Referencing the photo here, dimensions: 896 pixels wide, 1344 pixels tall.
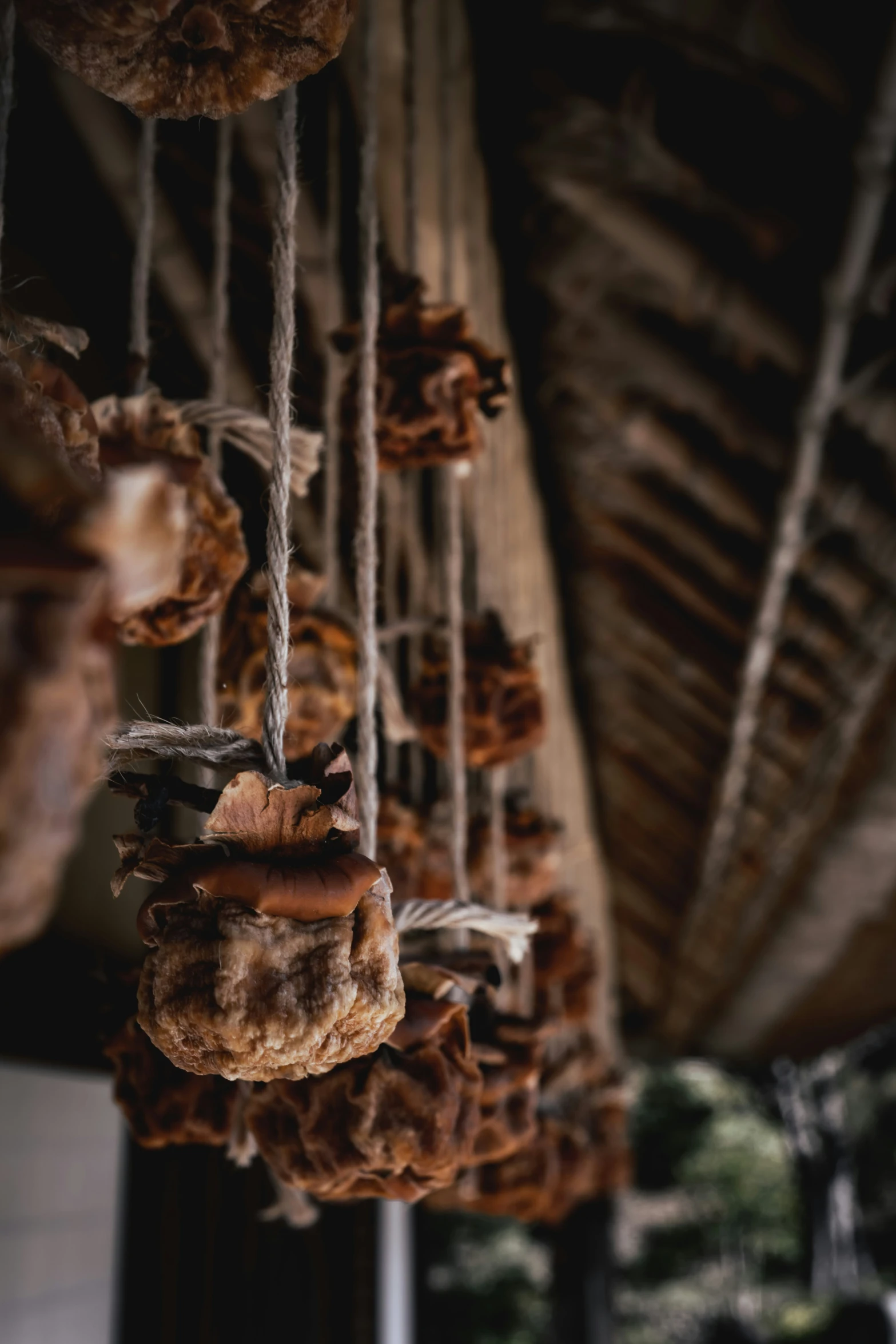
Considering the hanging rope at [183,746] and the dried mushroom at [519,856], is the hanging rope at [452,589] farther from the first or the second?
the hanging rope at [183,746]

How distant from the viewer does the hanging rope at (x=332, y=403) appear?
2.38 ft

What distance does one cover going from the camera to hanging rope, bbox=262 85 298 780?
0.32 metres

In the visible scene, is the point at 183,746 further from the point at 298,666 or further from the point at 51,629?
the point at 298,666

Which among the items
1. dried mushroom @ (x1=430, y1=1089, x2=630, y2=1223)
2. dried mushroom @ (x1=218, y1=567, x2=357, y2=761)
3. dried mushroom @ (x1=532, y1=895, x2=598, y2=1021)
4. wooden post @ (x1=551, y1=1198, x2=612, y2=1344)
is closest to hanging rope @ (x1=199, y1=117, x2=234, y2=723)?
dried mushroom @ (x1=218, y1=567, x2=357, y2=761)

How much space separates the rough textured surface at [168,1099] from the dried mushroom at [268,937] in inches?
5.4

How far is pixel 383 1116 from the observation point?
1.32 feet

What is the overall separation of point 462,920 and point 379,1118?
0.08 metres

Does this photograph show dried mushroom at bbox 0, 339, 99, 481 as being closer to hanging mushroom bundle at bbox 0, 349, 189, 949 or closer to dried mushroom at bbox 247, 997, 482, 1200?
hanging mushroom bundle at bbox 0, 349, 189, 949

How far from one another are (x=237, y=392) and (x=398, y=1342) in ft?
8.75

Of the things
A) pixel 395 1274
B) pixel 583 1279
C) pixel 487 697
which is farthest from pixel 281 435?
pixel 583 1279

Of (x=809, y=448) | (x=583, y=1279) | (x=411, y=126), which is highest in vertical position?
(x=809, y=448)

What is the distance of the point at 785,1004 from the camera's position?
16.7ft

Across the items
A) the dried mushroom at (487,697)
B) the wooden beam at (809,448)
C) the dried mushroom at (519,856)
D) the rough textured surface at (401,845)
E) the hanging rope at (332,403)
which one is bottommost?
the rough textured surface at (401,845)

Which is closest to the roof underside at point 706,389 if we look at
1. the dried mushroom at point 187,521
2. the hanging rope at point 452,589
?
the hanging rope at point 452,589
